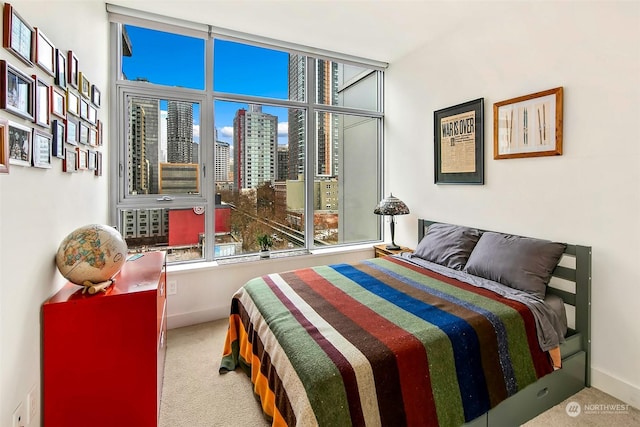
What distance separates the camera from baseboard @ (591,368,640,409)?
1881 mm

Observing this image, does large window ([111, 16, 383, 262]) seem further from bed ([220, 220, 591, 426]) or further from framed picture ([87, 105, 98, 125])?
bed ([220, 220, 591, 426])

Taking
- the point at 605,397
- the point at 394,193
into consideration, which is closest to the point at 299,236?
the point at 394,193

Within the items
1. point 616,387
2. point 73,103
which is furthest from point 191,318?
point 616,387

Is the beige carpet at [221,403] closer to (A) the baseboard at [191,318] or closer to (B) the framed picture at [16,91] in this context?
(A) the baseboard at [191,318]

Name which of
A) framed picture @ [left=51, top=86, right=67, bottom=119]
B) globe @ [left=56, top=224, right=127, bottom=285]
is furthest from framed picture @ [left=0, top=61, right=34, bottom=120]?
globe @ [left=56, top=224, right=127, bottom=285]

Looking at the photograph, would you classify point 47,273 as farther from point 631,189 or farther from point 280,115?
point 631,189

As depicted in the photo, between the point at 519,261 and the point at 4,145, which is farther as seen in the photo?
the point at 519,261

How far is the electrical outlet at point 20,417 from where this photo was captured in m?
1.22

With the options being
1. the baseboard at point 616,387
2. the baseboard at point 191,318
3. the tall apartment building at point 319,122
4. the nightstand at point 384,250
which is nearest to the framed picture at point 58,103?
the baseboard at point 191,318

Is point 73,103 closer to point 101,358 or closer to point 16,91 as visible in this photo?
point 16,91

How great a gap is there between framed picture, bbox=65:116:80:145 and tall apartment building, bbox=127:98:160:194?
3.54 feet

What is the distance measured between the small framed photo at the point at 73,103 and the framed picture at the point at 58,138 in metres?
0.16

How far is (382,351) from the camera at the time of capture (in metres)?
1.40

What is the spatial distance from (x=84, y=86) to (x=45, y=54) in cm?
60
